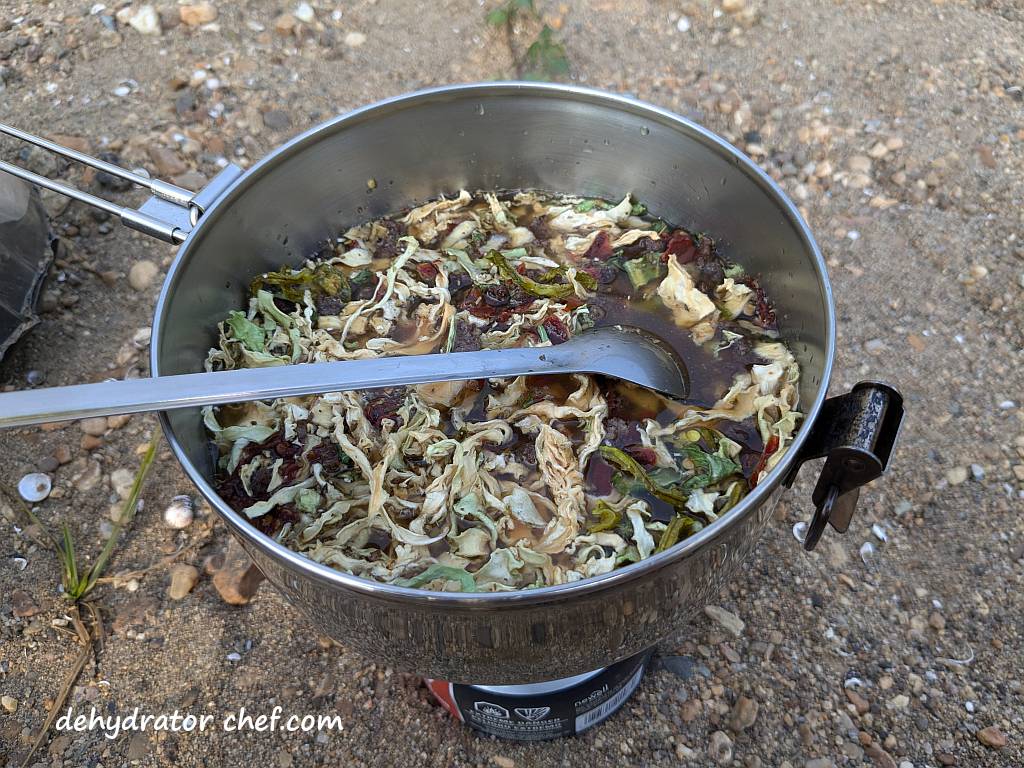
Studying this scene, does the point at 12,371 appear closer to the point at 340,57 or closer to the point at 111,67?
the point at 111,67

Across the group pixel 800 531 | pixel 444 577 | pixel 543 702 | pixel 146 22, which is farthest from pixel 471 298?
pixel 146 22

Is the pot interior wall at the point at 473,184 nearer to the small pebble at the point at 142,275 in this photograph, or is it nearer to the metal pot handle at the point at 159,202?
the metal pot handle at the point at 159,202

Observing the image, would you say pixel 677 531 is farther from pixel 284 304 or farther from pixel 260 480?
pixel 284 304

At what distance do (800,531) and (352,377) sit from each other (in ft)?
7.12

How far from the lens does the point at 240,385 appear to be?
6.14 ft

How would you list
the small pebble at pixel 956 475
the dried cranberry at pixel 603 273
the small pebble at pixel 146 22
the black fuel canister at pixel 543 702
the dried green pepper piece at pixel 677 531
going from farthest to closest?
the small pebble at pixel 146 22 → the small pebble at pixel 956 475 → the dried cranberry at pixel 603 273 → the black fuel canister at pixel 543 702 → the dried green pepper piece at pixel 677 531

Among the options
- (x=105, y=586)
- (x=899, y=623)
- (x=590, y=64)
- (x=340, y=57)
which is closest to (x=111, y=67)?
(x=340, y=57)

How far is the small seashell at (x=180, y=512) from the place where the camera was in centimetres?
327

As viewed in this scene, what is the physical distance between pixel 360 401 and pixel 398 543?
53cm

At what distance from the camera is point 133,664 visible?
2.96m

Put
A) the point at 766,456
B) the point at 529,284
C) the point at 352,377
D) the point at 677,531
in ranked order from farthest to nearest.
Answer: the point at 529,284 → the point at 766,456 → the point at 677,531 → the point at 352,377

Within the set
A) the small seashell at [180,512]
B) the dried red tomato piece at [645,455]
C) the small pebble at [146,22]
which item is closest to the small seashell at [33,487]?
the small seashell at [180,512]

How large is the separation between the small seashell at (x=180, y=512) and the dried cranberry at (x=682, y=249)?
7.00 ft

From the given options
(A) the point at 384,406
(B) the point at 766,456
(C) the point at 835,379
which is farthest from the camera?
(C) the point at 835,379
